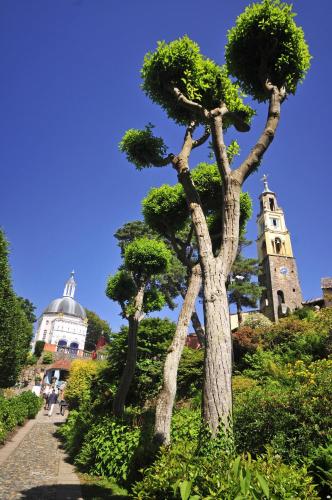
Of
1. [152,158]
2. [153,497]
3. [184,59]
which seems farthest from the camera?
[152,158]

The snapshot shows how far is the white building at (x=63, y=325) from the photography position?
7188 cm

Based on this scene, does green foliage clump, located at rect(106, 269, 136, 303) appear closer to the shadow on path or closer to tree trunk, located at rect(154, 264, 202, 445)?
tree trunk, located at rect(154, 264, 202, 445)

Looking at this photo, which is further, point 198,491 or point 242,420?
point 242,420

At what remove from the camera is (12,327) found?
17750 millimetres

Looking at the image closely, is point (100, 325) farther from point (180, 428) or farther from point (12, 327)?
point (180, 428)

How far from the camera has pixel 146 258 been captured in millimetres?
12250

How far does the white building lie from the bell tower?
4788 cm

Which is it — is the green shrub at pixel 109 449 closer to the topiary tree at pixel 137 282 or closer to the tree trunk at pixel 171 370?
the tree trunk at pixel 171 370

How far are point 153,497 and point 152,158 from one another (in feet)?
26.7

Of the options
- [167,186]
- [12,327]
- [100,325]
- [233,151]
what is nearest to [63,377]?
[12,327]

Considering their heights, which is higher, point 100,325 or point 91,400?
point 100,325

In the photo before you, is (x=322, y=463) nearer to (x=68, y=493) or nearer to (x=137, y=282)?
(x=68, y=493)

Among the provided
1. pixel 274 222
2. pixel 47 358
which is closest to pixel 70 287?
pixel 47 358

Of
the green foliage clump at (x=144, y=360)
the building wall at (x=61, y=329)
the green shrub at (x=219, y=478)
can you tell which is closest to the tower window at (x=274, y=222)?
the green foliage clump at (x=144, y=360)
